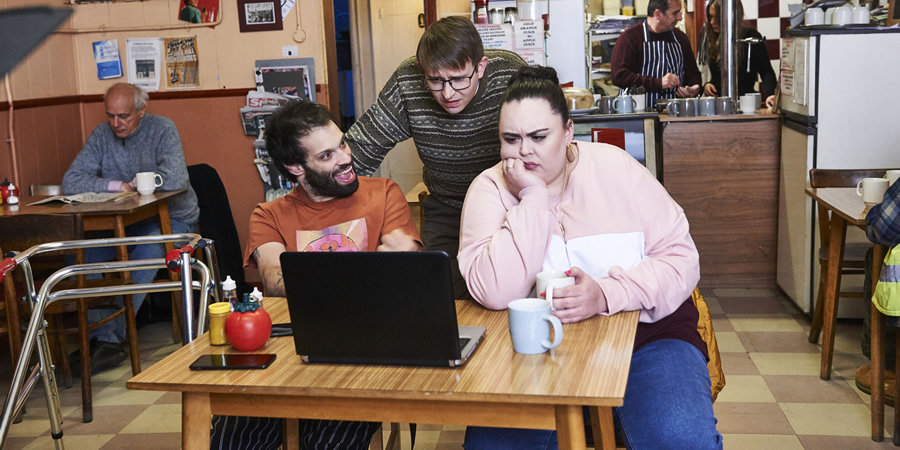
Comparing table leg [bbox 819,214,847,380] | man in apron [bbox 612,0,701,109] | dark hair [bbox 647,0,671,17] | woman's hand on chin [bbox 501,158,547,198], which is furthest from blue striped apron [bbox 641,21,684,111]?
woman's hand on chin [bbox 501,158,547,198]

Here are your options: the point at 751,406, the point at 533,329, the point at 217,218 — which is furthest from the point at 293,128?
the point at 217,218

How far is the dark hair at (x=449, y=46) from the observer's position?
6.78ft

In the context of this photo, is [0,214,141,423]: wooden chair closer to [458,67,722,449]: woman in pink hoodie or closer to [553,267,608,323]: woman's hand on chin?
[458,67,722,449]: woman in pink hoodie

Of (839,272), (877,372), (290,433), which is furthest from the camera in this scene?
(839,272)

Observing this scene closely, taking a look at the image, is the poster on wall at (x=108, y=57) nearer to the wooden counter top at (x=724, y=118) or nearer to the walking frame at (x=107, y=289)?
the walking frame at (x=107, y=289)

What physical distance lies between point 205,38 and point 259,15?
349mm

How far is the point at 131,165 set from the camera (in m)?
4.06

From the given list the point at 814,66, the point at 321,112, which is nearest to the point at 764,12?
the point at 814,66

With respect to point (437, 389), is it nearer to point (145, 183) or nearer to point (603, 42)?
point (145, 183)

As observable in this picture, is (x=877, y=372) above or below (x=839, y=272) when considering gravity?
below

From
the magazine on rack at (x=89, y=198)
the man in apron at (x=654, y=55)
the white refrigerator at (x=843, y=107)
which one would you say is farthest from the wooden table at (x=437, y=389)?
the man in apron at (x=654, y=55)

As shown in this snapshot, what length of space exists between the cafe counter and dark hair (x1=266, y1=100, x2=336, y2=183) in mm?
2644

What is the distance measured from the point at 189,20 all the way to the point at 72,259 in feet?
5.94

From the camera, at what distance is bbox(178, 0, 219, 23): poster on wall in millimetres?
4668
